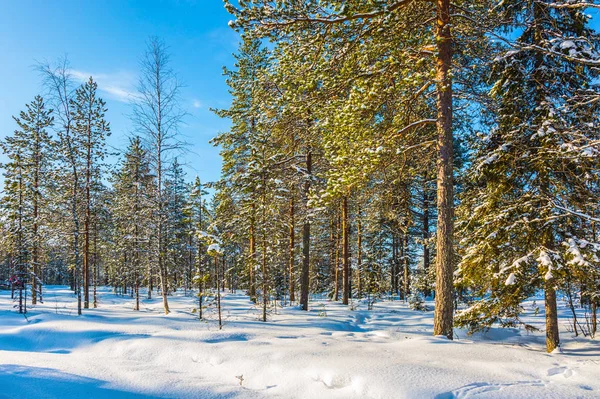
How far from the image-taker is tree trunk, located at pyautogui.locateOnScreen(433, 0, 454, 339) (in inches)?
295

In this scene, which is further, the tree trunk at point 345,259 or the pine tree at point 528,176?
the tree trunk at point 345,259

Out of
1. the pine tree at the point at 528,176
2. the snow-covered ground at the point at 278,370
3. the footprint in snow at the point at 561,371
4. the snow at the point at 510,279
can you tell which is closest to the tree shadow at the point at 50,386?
the snow-covered ground at the point at 278,370

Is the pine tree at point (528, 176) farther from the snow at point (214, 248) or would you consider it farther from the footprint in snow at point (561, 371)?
the snow at point (214, 248)

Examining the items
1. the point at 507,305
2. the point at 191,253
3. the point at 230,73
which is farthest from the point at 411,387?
the point at 191,253

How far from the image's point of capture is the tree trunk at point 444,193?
7496 mm

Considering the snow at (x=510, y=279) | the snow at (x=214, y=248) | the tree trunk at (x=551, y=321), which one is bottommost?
the tree trunk at (x=551, y=321)

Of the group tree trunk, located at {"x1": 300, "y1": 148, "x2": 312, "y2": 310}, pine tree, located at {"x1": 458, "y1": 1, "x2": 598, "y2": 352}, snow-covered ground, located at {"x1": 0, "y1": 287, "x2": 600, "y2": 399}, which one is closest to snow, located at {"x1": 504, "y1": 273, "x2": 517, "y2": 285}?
pine tree, located at {"x1": 458, "y1": 1, "x2": 598, "y2": 352}

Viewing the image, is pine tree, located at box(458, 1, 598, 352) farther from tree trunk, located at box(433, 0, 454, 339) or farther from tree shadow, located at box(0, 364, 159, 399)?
tree shadow, located at box(0, 364, 159, 399)

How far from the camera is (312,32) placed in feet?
24.0

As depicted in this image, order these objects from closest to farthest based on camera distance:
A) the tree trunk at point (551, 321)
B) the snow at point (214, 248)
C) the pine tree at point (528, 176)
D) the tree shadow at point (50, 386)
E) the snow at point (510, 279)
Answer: the tree shadow at point (50, 386), the snow at point (510, 279), the pine tree at point (528, 176), the tree trunk at point (551, 321), the snow at point (214, 248)

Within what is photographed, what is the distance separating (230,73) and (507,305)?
16873 mm

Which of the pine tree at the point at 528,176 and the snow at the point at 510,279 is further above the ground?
the pine tree at the point at 528,176

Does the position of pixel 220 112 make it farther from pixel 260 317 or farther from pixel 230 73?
pixel 260 317

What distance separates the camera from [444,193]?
7.66m
